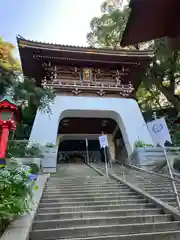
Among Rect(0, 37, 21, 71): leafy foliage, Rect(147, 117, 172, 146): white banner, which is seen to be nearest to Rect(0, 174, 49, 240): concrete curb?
Rect(147, 117, 172, 146): white banner

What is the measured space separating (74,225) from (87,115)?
8.18 m

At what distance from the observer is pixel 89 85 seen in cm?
1123

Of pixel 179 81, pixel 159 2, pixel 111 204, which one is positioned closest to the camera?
pixel 159 2

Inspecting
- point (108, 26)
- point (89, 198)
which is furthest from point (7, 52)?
point (89, 198)

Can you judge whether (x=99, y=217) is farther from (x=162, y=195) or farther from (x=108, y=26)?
(x=108, y=26)

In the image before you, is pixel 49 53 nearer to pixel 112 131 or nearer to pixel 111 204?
pixel 112 131

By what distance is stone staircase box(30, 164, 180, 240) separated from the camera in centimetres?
277

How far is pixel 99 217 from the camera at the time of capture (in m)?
3.27

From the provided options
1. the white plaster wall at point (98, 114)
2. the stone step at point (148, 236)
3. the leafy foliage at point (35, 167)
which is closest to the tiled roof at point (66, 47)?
the white plaster wall at point (98, 114)

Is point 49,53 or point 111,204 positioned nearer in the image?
point 111,204

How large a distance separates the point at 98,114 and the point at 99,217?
26.4 feet

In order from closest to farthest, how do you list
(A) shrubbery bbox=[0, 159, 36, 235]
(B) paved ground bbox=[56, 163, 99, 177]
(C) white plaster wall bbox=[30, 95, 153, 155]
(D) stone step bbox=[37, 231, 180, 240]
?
(A) shrubbery bbox=[0, 159, 36, 235] < (D) stone step bbox=[37, 231, 180, 240] < (B) paved ground bbox=[56, 163, 99, 177] < (C) white plaster wall bbox=[30, 95, 153, 155]

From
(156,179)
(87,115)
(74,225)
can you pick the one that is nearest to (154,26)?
(74,225)

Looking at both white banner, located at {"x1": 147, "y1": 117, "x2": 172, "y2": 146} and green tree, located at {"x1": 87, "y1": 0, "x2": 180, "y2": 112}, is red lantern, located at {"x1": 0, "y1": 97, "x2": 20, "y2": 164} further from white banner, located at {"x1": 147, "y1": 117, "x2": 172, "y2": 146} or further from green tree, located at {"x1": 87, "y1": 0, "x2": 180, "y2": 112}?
green tree, located at {"x1": 87, "y1": 0, "x2": 180, "y2": 112}
